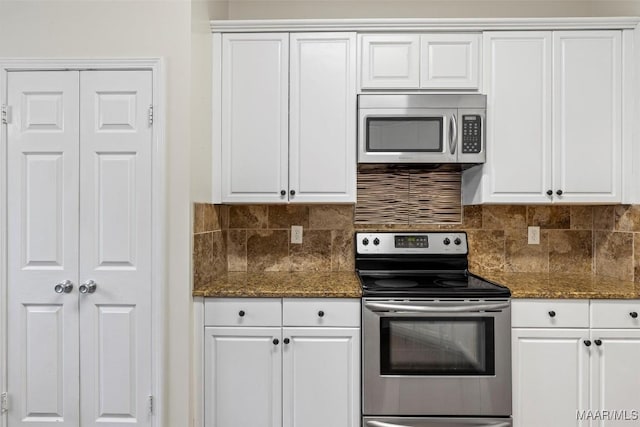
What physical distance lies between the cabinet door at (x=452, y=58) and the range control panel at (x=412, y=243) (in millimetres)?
928

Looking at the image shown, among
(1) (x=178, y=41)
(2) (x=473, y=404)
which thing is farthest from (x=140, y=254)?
(2) (x=473, y=404)

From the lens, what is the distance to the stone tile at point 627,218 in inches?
86.4

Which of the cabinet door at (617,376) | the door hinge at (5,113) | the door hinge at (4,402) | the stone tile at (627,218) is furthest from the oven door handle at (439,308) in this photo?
the door hinge at (5,113)

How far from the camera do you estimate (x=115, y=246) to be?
6.39ft

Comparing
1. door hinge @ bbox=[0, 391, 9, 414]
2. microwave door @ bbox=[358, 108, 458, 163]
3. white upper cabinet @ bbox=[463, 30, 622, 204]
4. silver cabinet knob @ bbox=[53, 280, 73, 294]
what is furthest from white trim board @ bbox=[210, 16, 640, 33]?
door hinge @ bbox=[0, 391, 9, 414]

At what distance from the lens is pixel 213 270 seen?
7.57ft

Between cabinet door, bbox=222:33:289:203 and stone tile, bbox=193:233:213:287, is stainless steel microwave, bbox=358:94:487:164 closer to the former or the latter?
cabinet door, bbox=222:33:289:203

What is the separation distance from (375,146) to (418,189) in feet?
1.87

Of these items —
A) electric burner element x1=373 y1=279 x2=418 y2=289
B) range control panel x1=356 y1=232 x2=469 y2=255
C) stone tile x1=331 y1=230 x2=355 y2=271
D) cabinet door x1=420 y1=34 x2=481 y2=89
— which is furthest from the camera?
stone tile x1=331 y1=230 x2=355 y2=271

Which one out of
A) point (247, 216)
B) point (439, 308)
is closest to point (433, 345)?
point (439, 308)

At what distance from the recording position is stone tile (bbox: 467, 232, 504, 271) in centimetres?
255

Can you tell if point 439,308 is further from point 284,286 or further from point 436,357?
point 284,286

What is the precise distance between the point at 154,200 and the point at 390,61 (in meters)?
1.51

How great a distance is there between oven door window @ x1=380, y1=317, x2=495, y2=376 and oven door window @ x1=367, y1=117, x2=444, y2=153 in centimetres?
93
